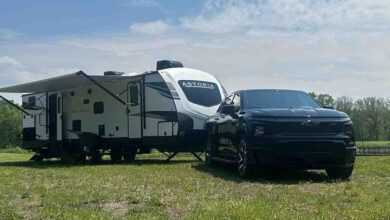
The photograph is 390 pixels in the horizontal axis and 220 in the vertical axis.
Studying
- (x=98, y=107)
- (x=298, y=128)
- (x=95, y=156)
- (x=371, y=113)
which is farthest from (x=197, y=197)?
(x=371, y=113)

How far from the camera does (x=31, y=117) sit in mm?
22672

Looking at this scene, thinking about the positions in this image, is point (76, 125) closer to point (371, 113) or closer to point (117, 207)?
point (117, 207)

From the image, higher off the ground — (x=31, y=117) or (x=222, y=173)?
(x=31, y=117)

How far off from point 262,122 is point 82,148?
1047 centimetres

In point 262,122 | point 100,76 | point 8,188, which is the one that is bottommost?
point 8,188

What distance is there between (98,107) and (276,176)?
9613mm

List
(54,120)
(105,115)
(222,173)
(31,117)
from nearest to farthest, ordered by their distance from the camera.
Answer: (222,173) < (105,115) < (54,120) < (31,117)

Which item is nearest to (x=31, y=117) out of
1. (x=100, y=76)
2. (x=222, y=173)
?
(x=100, y=76)

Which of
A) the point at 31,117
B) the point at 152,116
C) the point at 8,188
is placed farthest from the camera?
the point at 31,117

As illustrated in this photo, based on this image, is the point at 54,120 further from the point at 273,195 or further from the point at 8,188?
the point at 273,195

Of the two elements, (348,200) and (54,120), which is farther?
(54,120)

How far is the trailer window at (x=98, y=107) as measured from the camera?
18.6 metres

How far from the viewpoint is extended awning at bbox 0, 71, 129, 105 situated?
16.3m

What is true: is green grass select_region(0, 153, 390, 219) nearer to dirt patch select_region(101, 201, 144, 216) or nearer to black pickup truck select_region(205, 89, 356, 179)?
dirt patch select_region(101, 201, 144, 216)
